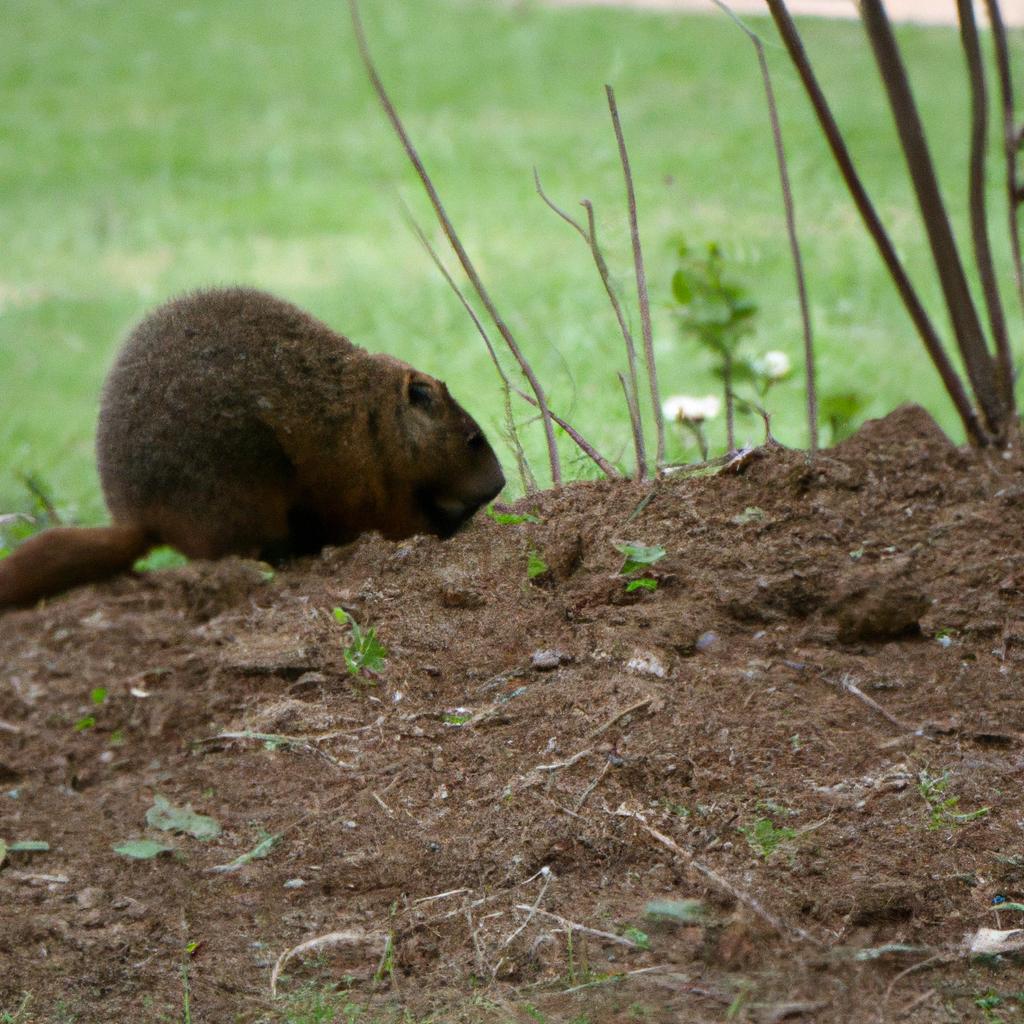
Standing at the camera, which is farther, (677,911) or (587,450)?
(587,450)

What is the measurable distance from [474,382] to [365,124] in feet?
23.2

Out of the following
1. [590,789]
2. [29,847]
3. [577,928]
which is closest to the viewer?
[577,928]

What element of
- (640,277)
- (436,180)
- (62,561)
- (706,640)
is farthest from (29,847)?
(436,180)

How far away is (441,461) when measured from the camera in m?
4.29

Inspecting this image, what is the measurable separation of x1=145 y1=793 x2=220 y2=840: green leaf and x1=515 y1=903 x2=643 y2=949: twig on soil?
2.21 feet

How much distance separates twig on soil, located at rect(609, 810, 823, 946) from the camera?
6.78ft

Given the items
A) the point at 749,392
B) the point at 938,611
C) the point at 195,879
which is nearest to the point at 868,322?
the point at 749,392

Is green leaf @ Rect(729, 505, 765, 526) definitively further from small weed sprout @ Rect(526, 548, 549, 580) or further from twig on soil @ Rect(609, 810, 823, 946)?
twig on soil @ Rect(609, 810, 823, 946)

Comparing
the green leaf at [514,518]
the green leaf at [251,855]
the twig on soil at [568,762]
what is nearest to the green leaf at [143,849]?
the green leaf at [251,855]

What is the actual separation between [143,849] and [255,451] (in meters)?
1.73

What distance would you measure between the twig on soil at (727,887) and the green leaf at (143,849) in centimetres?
83

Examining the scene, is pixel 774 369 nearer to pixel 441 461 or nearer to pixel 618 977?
pixel 441 461

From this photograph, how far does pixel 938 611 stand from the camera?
2.96 metres

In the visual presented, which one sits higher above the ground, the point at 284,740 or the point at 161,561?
the point at 284,740
